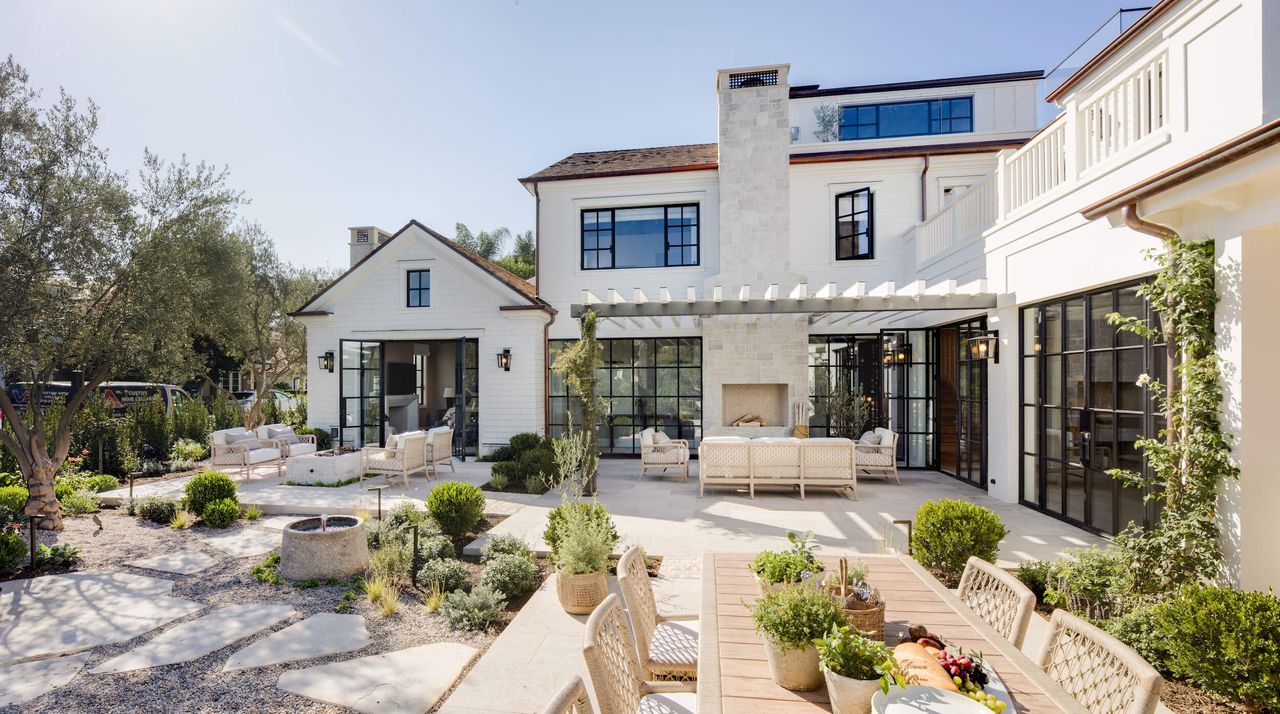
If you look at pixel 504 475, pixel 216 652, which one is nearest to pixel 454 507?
pixel 216 652

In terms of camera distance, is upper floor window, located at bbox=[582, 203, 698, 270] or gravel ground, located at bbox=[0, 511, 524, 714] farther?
upper floor window, located at bbox=[582, 203, 698, 270]

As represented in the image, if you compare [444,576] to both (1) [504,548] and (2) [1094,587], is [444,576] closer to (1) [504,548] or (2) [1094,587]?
(1) [504,548]

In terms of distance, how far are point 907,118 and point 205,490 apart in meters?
20.4

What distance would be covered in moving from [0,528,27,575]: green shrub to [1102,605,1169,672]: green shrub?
9.09m

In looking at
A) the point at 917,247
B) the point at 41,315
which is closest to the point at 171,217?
the point at 41,315

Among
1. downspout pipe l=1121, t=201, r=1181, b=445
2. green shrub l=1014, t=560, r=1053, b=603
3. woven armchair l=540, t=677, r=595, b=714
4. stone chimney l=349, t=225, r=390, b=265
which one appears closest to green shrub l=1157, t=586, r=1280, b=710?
green shrub l=1014, t=560, r=1053, b=603

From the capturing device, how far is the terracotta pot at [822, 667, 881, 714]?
178cm

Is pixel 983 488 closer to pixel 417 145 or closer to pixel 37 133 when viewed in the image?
pixel 417 145

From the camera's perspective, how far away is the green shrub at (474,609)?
421 cm

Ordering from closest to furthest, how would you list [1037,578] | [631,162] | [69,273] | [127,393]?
[1037,578]
[69,273]
[631,162]
[127,393]

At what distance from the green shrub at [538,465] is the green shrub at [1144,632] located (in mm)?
7048

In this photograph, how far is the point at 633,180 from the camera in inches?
495

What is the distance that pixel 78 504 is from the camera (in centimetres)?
736

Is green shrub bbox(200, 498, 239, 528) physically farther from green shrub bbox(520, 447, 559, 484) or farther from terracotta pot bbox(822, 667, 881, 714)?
terracotta pot bbox(822, 667, 881, 714)
